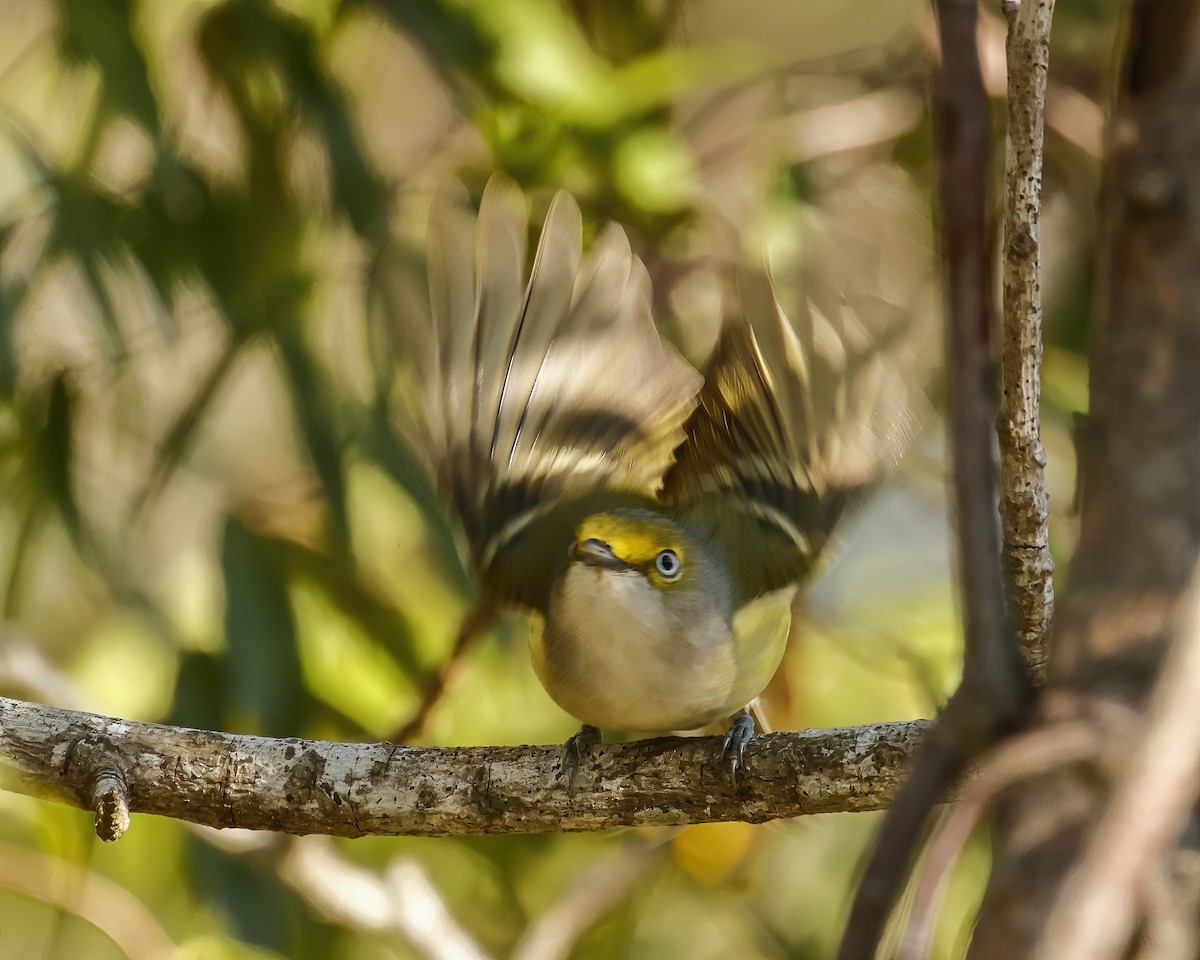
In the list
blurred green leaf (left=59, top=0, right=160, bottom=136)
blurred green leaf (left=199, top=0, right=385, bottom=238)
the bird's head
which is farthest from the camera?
blurred green leaf (left=199, top=0, right=385, bottom=238)

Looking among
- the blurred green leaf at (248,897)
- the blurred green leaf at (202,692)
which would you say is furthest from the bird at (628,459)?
the blurred green leaf at (248,897)

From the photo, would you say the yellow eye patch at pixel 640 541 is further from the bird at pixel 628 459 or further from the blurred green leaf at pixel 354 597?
the blurred green leaf at pixel 354 597

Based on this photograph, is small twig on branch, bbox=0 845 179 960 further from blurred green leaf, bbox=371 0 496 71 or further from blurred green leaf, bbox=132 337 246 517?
blurred green leaf, bbox=371 0 496 71

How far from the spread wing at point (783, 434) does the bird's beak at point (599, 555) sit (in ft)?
0.64

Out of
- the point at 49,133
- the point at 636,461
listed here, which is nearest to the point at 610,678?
the point at 636,461

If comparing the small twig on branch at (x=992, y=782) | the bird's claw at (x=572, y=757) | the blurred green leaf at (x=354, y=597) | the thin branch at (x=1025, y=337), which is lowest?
the small twig on branch at (x=992, y=782)

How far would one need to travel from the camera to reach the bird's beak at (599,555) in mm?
1648

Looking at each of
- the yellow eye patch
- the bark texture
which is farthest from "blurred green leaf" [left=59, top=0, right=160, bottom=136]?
the bark texture

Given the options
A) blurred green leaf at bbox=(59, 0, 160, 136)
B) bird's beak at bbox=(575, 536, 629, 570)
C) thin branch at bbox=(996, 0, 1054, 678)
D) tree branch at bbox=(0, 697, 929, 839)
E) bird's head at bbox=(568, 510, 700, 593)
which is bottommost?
tree branch at bbox=(0, 697, 929, 839)

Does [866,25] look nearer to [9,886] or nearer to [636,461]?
[636,461]

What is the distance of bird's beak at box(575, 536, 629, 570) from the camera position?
165 cm

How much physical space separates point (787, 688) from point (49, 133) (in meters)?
1.93

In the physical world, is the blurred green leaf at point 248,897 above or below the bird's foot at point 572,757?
above

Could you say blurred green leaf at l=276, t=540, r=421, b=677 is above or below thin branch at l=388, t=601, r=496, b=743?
above
